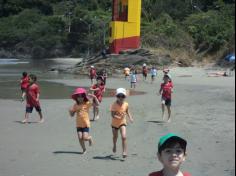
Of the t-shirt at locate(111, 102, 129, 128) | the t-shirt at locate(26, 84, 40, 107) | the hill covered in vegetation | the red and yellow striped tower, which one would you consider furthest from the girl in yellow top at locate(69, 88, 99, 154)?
the red and yellow striped tower

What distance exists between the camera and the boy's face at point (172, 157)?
3.04 meters

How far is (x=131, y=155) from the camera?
384 inches

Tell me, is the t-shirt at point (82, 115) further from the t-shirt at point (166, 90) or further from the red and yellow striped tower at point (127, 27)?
the red and yellow striped tower at point (127, 27)

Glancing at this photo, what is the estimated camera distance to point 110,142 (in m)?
11.2

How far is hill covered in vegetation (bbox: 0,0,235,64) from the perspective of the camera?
167 feet

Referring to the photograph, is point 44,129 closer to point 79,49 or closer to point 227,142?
point 227,142

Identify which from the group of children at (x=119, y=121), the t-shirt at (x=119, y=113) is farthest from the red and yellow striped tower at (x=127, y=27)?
the t-shirt at (x=119, y=113)

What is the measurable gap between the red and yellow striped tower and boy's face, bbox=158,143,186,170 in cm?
4410

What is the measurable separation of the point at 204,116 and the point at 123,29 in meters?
32.2

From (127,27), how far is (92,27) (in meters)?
44.0

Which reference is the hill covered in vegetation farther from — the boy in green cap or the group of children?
the boy in green cap

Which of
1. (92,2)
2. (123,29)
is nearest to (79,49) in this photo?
(92,2)

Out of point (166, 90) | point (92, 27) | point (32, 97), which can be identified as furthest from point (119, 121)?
point (92, 27)

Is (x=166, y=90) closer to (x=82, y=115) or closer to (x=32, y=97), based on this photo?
(x=32, y=97)
